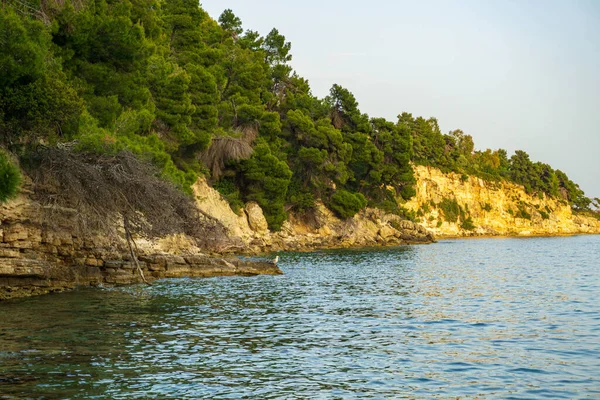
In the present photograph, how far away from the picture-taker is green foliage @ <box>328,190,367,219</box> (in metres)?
65.1

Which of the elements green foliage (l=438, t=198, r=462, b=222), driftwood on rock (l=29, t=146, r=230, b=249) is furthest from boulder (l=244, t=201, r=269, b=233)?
green foliage (l=438, t=198, r=462, b=222)

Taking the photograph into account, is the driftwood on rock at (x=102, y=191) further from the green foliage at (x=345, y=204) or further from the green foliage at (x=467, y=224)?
the green foliage at (x=467, y=224)

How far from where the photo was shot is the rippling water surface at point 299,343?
1098cm

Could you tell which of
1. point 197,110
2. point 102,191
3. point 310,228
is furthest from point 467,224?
point 102,191

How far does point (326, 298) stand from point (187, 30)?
3400 centimetres

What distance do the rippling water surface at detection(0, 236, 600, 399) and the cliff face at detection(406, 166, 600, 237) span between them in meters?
70.4

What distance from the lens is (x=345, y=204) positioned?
6500cm

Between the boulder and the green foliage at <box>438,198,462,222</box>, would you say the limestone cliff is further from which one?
the green foliage at <box>438,198,462,222</box>

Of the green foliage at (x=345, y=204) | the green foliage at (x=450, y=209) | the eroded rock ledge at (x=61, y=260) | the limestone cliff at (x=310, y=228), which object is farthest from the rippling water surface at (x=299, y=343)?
the green foliage at (x=450, y=209)

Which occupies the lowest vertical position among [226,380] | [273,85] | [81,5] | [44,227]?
[226,380]

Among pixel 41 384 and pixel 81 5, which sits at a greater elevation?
pixel 81 5

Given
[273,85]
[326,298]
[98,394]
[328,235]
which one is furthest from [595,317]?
[273,85]

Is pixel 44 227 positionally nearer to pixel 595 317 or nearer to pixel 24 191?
pixel 24 191

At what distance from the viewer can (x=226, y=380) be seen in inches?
448
